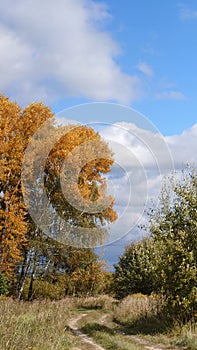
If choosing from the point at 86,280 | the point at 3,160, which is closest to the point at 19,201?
the point at 3,160

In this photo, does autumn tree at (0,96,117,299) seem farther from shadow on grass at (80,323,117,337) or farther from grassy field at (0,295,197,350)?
shadow on grass at (80,323,117,337)

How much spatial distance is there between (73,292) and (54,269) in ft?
9.93

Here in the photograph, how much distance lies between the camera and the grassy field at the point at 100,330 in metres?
9.52

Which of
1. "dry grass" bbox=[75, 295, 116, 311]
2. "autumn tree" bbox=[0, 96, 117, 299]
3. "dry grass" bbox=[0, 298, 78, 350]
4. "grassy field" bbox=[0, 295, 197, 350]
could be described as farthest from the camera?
"dry grass" bbox=[75, 295, 116, 311]

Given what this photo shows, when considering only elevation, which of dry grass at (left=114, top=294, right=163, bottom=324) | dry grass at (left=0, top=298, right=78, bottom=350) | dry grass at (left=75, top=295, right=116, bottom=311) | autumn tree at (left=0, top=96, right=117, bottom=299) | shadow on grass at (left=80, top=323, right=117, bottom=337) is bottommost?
dry grass at (left=0, top=298, right=78, bottom=350)

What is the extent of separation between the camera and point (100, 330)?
→ 1506cm

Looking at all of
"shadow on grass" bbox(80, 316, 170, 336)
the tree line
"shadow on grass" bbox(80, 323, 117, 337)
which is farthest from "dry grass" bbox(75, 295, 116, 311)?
the tree line

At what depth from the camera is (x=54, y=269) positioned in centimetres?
2677

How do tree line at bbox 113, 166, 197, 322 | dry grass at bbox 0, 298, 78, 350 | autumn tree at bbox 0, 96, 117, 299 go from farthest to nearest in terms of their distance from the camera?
autumn tree at bbox 0, 96, 117, 299
tree line at bbox 113, 166, 197, 322
dry grass at bbox 0, 298, 78, 350

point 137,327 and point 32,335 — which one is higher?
point 137,327

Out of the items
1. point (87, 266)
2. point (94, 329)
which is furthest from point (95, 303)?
point (94, 329)

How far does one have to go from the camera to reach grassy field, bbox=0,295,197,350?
952 cm

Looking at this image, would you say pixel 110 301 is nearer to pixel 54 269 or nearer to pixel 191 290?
pixel 54 269

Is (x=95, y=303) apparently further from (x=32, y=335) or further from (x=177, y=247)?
(x=32, y=335)
